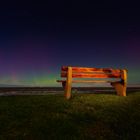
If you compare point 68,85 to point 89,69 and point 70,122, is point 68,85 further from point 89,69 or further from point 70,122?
point 70,122

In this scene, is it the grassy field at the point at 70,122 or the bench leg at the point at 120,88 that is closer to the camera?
the grassy field at the point at 70,122

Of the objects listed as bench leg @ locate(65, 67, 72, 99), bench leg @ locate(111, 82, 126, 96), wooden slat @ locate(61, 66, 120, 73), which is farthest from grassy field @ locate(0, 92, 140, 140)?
bench leg @ locate(111, 82, 126, 96)

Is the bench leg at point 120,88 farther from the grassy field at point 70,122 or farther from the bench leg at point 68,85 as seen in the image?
the grassy field at point 70,122

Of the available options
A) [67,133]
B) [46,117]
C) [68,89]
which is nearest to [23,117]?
[46,117]

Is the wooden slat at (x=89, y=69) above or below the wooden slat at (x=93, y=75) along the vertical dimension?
above

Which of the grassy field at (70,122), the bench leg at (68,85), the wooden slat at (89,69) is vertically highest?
the wooden slat at (89,69)

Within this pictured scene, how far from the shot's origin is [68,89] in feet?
55.3

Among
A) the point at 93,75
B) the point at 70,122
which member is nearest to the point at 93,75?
the point at 93,75

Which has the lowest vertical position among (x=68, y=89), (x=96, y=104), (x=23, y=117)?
(x=23, y=117)

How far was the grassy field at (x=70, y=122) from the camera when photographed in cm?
900

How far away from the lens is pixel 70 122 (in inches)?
404

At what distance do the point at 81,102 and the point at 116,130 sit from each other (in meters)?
5.44

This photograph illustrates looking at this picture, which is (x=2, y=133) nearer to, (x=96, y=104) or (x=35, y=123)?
(x=35, y=123)

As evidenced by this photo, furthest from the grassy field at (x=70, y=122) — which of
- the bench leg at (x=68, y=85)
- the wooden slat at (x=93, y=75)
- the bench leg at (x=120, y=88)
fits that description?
the bench leg at (x=120, y=88)
